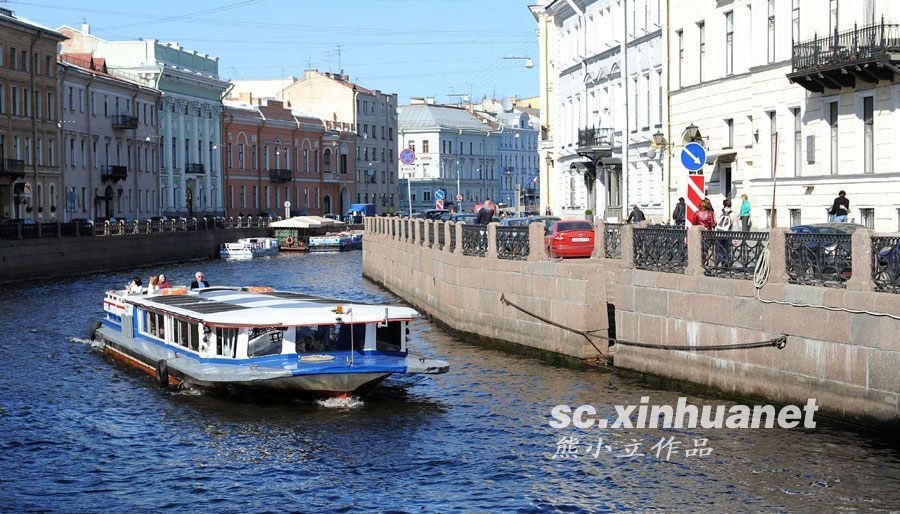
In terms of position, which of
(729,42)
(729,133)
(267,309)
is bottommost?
(267,309)

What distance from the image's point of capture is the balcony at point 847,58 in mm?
29656

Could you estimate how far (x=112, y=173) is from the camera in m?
81.9

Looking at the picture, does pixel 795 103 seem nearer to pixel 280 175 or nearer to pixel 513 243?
pixel 513 243

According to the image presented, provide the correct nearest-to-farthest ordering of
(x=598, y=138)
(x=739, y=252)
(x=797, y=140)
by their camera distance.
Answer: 1. (x=739, y=252)
2. (x=797, y=140)
3. (x=598, y=138)

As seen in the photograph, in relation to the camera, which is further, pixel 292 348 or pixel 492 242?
pixel 492 242

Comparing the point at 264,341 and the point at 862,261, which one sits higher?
the point at 862,261

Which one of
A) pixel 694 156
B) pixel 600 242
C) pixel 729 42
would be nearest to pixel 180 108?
pixel 729 42

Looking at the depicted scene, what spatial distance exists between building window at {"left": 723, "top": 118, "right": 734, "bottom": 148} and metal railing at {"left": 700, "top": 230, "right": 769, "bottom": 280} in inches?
641

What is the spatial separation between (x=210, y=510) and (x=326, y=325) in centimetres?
695

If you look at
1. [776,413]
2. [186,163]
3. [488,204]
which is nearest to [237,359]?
[776,413]

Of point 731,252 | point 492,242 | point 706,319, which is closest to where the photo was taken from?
point 731,252

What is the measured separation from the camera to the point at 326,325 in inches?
949

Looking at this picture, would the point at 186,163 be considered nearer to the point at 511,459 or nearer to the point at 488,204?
the point at 488,204

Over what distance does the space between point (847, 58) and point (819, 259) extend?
456 inches
